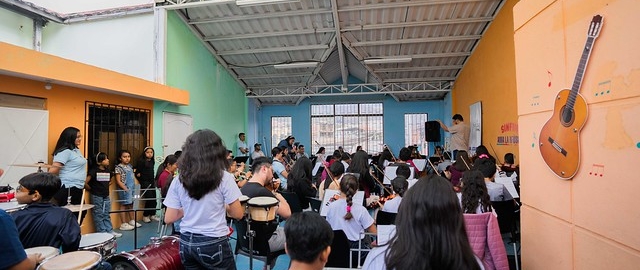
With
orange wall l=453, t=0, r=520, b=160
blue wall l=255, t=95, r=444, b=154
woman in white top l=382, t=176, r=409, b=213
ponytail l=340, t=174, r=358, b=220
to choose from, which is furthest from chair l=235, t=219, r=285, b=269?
blue wall l=255, t=95, r=444, b=154

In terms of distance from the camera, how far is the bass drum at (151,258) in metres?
2.13

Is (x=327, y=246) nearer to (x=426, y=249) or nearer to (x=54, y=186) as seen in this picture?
(x=426, y=249)

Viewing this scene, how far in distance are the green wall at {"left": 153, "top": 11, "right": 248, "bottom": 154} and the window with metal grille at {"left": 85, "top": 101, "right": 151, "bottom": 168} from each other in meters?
0.30

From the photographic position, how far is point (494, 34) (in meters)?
6.93

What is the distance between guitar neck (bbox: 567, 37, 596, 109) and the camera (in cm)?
162

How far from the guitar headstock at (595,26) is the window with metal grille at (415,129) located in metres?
11.0

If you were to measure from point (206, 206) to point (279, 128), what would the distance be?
11.4m

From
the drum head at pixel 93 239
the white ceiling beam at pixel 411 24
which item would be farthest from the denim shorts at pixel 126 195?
the white ceiling beam at pixel 411 24

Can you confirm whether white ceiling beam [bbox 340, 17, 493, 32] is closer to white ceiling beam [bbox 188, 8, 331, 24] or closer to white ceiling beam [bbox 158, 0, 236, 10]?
white ceiling beam [bbox 188, 8, 331, 24]

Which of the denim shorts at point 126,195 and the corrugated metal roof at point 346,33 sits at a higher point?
the corrugated metal roof at point 346,33

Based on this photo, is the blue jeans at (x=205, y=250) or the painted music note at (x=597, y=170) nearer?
the painted music note at (x=597, y=170)

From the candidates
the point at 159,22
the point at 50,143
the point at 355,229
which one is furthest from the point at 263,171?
the point at 159,22

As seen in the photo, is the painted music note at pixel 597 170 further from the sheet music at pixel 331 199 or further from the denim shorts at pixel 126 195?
the denim shorts at pixel 126 195

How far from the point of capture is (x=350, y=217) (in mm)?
2613
